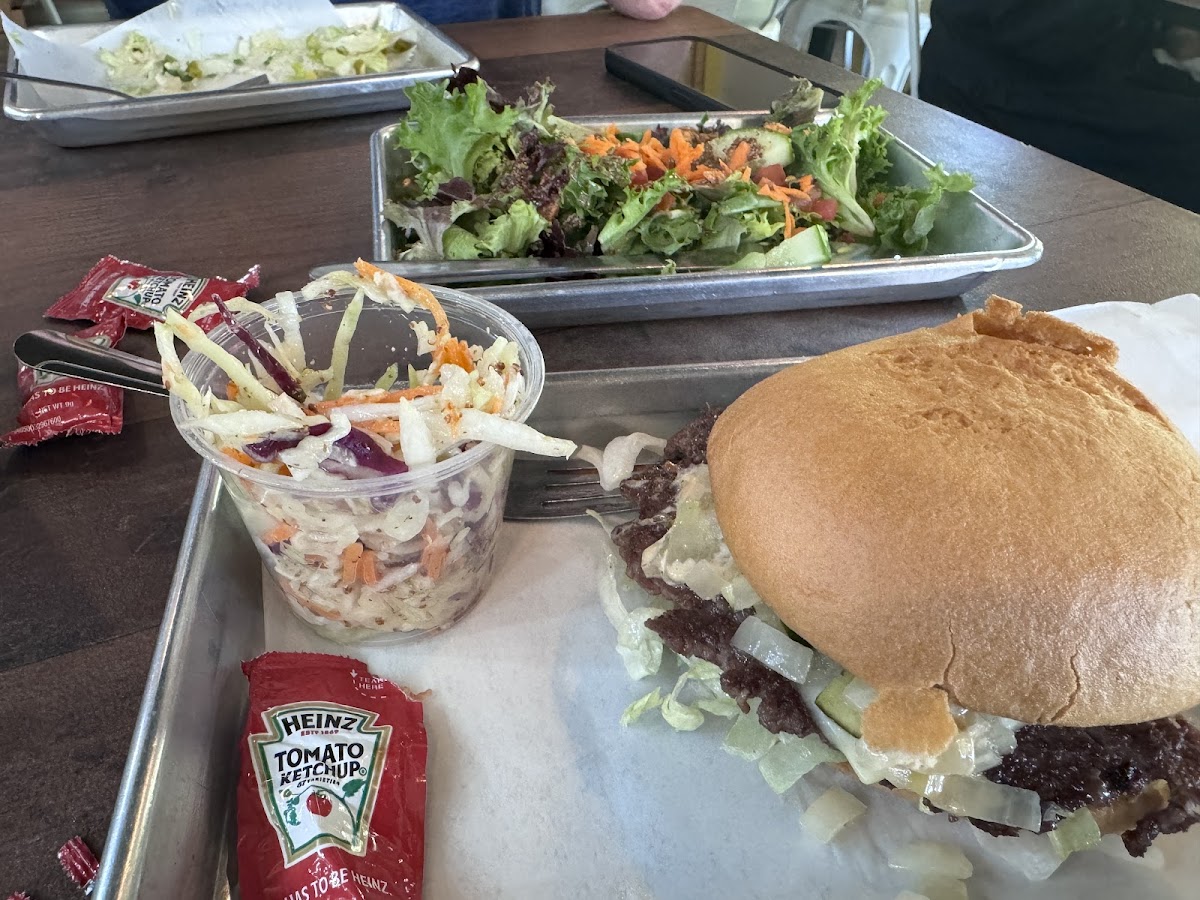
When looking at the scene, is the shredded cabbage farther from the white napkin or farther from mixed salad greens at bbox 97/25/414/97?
mixed salad greens at bbox 97/25/414/97

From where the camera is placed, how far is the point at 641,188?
188cm

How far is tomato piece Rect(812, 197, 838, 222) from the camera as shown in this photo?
6.42 ft

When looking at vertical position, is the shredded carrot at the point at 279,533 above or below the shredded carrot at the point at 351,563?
above

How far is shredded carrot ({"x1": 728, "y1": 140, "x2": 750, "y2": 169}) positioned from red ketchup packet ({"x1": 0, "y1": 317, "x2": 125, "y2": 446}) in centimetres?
149

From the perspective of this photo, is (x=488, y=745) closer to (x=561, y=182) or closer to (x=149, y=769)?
(x=149, y=769)

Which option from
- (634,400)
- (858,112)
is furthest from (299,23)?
(634,400)

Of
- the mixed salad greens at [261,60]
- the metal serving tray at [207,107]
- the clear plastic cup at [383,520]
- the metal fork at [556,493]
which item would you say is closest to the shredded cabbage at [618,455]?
the metal fork at [556,493]

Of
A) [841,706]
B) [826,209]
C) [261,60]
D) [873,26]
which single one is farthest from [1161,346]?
[873,26]

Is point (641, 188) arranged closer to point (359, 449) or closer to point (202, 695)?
point (359, 449)

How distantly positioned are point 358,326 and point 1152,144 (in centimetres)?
332

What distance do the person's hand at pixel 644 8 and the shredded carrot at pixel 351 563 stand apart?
3135 millimetres

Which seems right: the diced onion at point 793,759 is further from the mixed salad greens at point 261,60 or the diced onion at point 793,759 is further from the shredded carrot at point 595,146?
the mixed salad greens at point 261,60

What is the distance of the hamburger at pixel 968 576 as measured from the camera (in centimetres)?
79

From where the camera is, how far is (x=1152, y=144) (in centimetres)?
309
